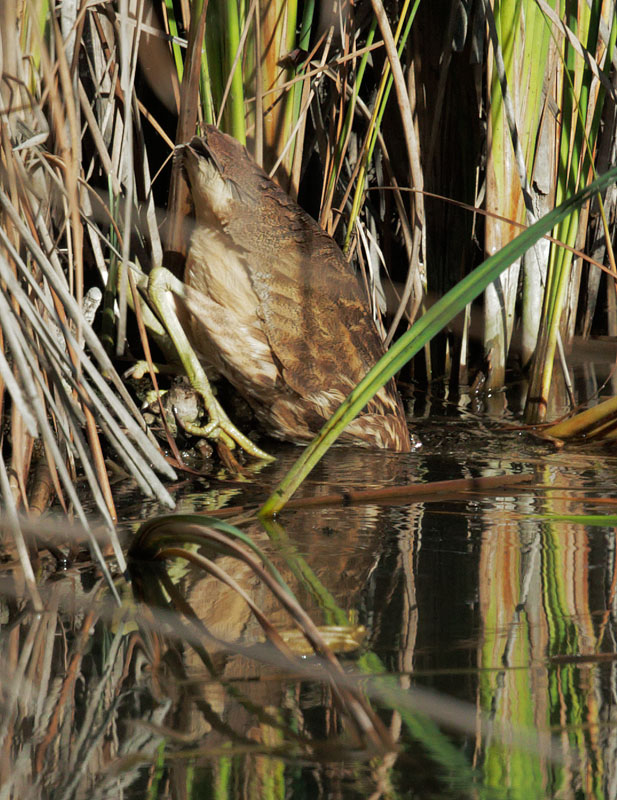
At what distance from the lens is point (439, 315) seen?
4.33ft

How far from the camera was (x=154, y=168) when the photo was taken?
2820 mm

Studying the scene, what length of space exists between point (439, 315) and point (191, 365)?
1067 mm

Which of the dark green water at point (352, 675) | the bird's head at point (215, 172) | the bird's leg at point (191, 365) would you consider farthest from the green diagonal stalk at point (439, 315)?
the bird's head at point (215, 172)

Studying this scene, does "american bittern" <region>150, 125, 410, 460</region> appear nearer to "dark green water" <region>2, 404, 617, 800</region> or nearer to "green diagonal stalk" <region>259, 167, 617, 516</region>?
"dark green water" <region>2, 404, 617, 800</region>

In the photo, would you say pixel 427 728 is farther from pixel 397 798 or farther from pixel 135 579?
pixel 135 579

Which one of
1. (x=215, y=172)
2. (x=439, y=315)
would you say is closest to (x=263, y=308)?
(x=215, y=172)

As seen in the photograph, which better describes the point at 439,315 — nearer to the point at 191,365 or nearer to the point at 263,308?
the point at 263,308

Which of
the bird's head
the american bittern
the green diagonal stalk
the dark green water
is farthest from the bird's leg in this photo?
the green diagonal stalk

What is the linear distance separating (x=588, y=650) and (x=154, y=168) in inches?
86.0

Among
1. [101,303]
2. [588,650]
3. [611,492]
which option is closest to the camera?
[588,650]

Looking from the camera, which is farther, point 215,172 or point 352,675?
point 215,172

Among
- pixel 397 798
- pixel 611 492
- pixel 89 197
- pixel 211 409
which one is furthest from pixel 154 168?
pixel 397 798

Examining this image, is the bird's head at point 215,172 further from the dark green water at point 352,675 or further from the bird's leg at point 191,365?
the dark green water at point 352,675

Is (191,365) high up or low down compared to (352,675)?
up
